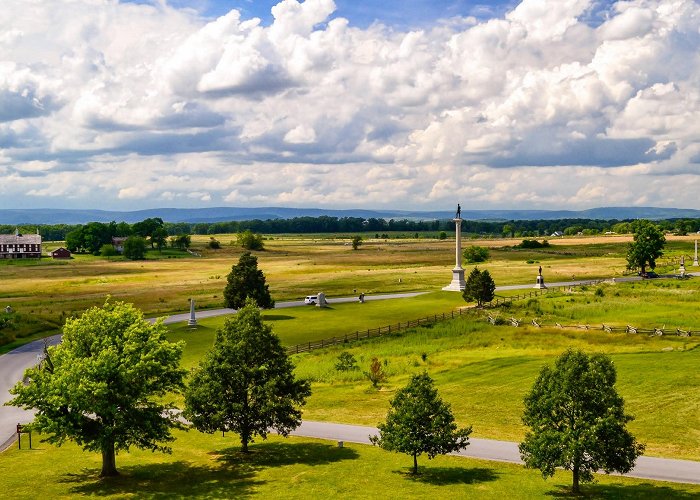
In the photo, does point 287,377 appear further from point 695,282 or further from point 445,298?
point 695,282

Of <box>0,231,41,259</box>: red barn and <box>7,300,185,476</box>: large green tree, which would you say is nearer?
<box>7,300,185,476</box>: large green tree

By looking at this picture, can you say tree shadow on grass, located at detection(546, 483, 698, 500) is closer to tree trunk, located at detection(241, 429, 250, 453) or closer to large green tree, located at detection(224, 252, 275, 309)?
tree trunk, located at detection(241, 429, 250, 453)

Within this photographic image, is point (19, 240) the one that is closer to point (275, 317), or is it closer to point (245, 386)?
point (275, 317)

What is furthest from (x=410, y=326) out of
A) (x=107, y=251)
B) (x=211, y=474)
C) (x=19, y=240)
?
(x=19, y=240)

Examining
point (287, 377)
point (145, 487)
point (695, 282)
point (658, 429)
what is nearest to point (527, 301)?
point (695, 282)

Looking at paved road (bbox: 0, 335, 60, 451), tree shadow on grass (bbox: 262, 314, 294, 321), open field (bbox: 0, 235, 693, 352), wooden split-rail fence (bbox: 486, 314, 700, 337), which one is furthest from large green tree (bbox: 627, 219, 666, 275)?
paved road (bbox: 0, 335, 60, 451)

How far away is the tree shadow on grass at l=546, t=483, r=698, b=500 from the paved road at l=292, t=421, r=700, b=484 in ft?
4.46

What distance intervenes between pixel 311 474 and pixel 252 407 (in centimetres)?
533

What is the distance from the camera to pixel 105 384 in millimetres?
28031

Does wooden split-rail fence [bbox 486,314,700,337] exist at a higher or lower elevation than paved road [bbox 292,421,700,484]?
higher

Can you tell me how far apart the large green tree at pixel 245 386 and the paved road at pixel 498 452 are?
3.32 m

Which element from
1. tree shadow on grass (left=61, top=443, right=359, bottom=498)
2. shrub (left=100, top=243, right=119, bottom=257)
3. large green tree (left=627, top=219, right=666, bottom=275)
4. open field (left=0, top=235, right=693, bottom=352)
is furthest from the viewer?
shrub (left=100, top=243, right=119, bottom=257)

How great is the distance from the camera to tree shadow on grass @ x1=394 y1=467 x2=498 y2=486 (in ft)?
93.2

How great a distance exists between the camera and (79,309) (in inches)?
3413
